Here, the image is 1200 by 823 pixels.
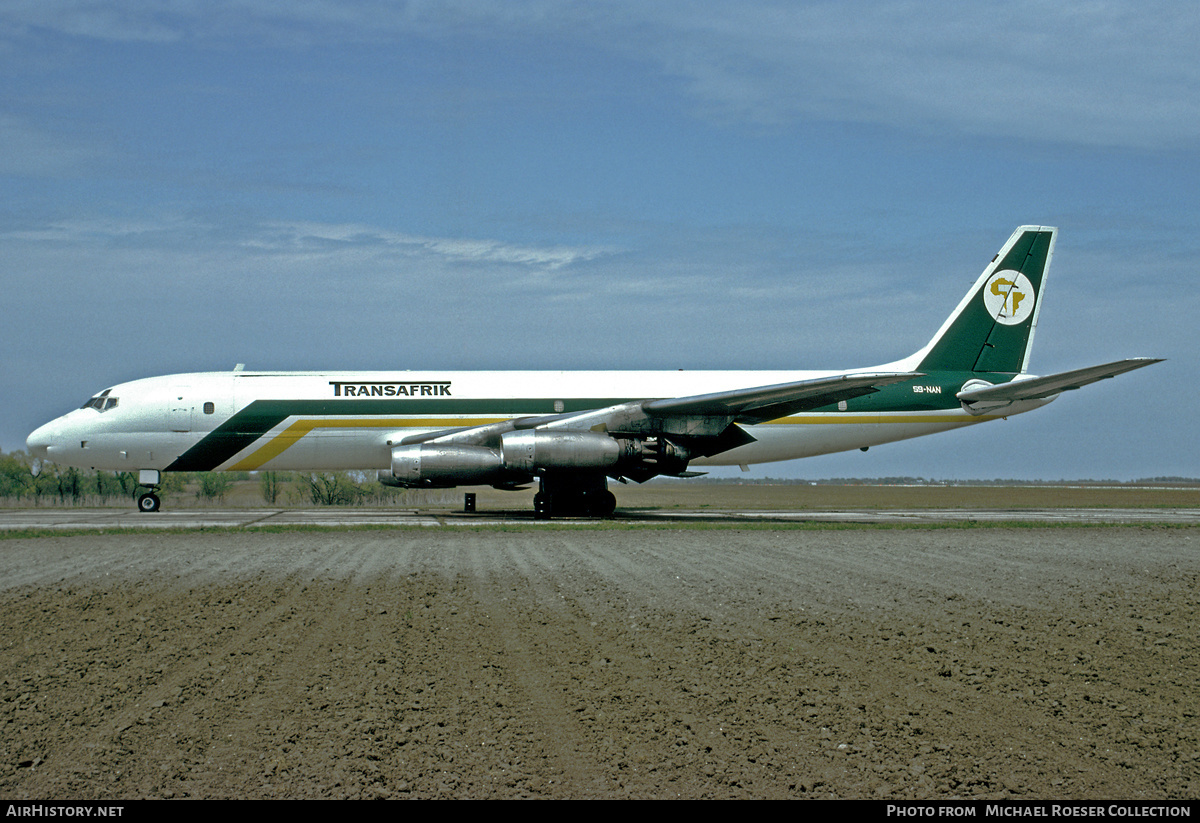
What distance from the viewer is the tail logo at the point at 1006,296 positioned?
24.5 metres

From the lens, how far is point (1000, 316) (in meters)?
24.5

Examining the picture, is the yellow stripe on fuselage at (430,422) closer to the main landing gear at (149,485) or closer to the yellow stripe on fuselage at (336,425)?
the yellow stripe on fuselage at (336,425)

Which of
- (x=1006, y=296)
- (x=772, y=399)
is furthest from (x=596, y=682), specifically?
(x=1006, y=296)

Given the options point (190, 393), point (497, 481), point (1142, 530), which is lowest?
point (1142, 530)

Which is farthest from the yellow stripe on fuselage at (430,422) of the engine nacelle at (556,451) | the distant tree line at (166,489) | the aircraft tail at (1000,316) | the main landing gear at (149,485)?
the distant tree line at (166,489)

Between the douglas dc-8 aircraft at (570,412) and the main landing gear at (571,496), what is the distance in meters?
0.03

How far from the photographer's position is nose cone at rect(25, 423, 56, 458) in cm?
2262

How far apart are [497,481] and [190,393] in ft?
28.0

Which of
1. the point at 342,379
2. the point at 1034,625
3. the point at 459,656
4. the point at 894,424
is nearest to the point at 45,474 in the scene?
the point at 342,379

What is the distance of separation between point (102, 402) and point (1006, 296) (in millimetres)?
23680

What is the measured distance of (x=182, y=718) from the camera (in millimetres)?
5688

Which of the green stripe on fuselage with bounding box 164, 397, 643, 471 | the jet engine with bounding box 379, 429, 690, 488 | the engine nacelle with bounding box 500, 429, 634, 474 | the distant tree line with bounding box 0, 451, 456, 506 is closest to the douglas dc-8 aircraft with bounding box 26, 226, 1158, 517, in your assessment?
the green stripe on fuselage with bounding box 164, 397, 643, 471

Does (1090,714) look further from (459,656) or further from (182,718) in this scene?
(182,718)

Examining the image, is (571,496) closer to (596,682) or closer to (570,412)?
(570,412)
